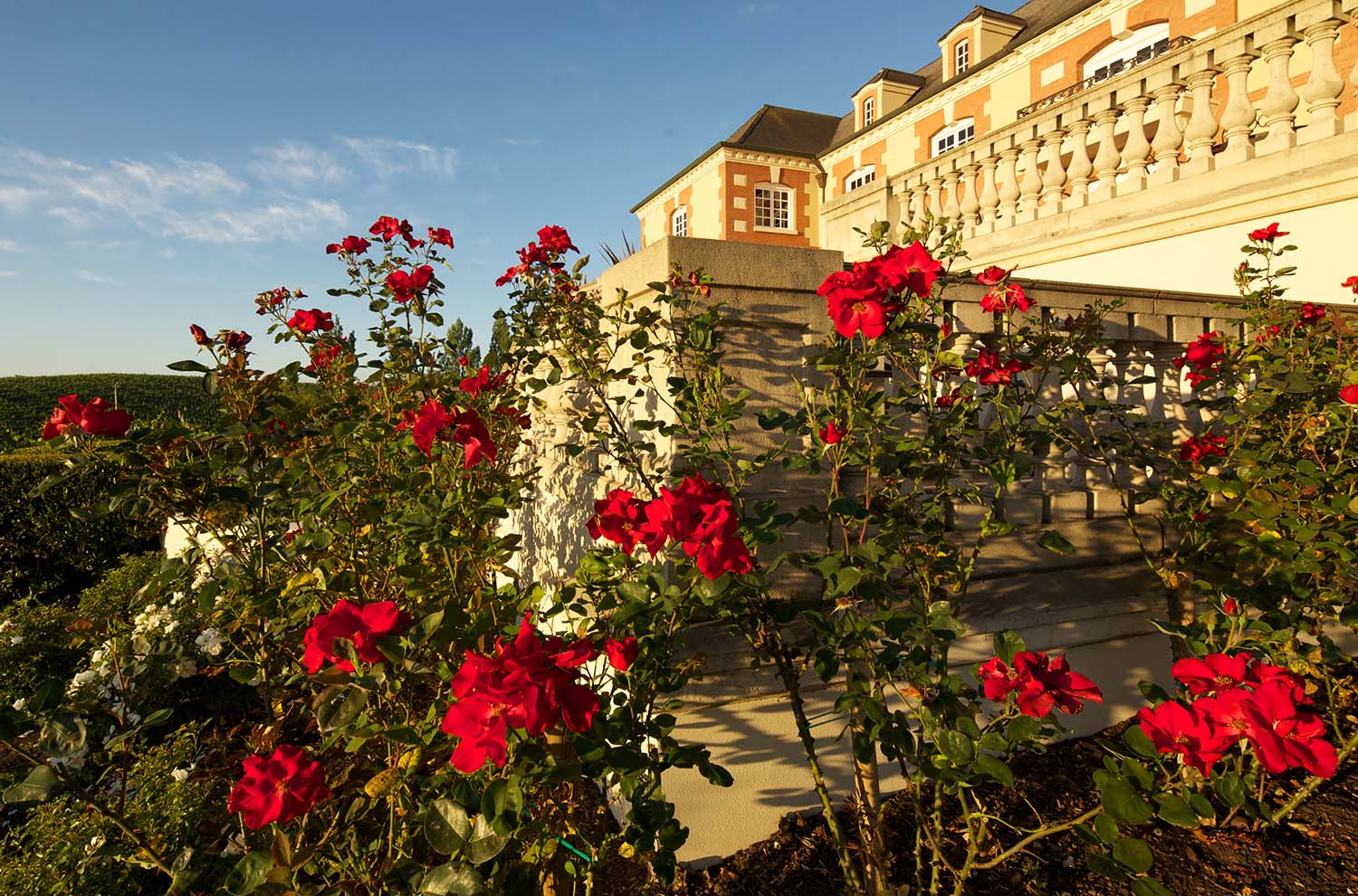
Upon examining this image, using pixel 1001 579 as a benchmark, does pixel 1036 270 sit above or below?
above

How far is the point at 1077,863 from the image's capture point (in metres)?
2.17

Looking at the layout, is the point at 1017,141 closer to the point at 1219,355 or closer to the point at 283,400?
the point at 1219,355

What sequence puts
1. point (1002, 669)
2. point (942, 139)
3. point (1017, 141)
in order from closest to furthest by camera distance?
point (1002, 669), point (1017, 141), point (942, 139)

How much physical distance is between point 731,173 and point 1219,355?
22.5 m

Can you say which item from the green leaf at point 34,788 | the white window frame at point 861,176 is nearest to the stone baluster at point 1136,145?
the green leaf at point 34,788

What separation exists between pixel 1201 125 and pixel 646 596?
20.5 ft

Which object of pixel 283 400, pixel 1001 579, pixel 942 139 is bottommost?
pixel 1001 579

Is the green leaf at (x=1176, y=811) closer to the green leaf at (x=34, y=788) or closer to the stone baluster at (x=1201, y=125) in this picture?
the green leaf at (x=34, y=788)

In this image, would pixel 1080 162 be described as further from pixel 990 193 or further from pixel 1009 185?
pixel 990 193

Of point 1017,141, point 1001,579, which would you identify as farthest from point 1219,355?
point 1017,141

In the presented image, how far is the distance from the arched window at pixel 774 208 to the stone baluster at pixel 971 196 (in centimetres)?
1755

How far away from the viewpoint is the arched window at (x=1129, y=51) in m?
14.3

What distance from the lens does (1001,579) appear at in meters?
2.68

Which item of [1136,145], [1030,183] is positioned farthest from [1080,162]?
[1030,183]
